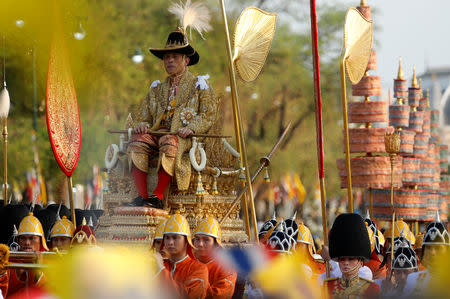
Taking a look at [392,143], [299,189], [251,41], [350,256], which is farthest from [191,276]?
[299,189]

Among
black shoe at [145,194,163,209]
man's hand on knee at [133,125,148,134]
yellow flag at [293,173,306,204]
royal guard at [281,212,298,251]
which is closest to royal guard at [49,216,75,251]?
black shoe at [145,194,163,209]

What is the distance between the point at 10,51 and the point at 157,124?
4.78 meters

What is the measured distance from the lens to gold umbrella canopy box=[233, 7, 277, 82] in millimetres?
10469

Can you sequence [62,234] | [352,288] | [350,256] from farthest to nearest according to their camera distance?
[62,234] < [350,256] < [352,288]

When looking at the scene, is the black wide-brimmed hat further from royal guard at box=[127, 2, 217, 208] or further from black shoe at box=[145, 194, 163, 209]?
black shoe at box=[145, 194, 163, 209]

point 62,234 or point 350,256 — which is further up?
point 62,234

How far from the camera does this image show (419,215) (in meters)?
19.0

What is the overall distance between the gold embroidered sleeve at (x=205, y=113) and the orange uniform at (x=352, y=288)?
3.62 m

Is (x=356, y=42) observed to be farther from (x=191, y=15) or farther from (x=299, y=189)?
(x=299, y=189)

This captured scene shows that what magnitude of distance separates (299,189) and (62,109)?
67.9 ft

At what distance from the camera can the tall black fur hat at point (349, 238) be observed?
7227 mm

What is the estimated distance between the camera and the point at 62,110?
27.7 feet

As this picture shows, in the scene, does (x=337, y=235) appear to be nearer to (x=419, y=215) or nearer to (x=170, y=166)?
(x=170, y=166)

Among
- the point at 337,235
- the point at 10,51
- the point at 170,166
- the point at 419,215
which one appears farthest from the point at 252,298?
the point at 419,215
